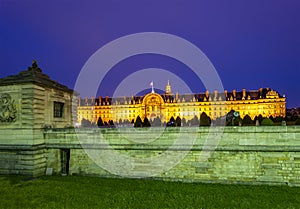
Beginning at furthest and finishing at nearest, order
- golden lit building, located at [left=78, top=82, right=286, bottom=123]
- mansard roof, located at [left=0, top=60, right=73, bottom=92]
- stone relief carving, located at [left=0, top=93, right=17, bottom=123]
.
Result: 1. golden lit building, located at [left=78, top=82, right=286, bottom=123]
2. stone relief carving, located at [left=0, top=93, right=17, bottom=123]
3. mansard roof, located at [left=0, top=60, right=73, bottom=92]

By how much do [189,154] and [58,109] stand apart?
370 inches

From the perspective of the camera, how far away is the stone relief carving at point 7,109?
45.6ft

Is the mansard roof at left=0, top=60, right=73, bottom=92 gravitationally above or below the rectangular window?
above

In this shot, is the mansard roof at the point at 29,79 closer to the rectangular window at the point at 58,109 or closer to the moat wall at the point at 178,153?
the rectangular window at the point at 58,109

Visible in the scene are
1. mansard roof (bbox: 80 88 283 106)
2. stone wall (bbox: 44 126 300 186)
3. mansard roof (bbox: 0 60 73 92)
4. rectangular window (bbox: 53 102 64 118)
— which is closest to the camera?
stone wall (bbox: 44 126 300 186)

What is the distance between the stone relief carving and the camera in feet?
45.6

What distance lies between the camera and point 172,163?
42.0 feet

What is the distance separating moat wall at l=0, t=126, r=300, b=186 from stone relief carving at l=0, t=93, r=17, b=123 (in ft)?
3.13

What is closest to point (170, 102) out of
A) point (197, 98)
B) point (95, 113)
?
point (197, 98)

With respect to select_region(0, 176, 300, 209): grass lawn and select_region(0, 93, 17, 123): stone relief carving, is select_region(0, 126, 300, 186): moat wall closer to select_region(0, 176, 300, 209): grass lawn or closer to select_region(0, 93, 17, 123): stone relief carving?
select_region(0, 176, 300, 209): grass lawn

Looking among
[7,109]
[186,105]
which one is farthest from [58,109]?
[186,105]

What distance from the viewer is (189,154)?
41.3 feet

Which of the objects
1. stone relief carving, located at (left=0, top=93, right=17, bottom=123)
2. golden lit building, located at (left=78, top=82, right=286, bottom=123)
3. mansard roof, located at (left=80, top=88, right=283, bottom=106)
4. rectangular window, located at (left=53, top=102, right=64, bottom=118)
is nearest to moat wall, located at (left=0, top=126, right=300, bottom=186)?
stone relief carving, located at (left=0, top=93, right=17, bottom=123)

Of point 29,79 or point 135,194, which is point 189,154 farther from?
point 29,79
